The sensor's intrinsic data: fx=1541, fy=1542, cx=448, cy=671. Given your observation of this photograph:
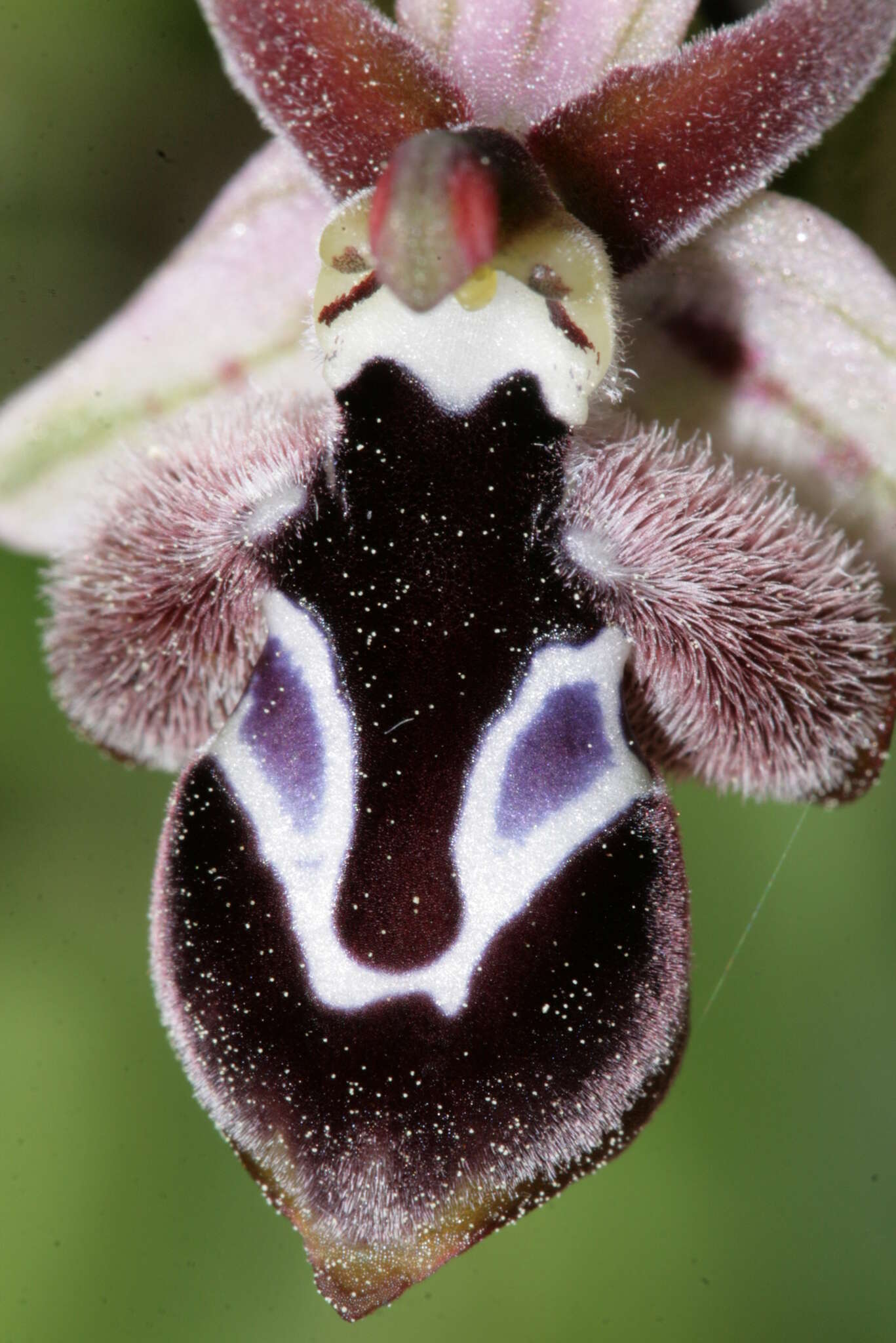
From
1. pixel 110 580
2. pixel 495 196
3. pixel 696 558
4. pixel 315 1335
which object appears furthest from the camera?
pixel 315 1335

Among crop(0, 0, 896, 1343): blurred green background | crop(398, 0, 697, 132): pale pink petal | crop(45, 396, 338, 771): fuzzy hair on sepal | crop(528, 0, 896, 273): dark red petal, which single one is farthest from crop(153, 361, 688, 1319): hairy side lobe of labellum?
crop(0, 0, 896, 1343): blurred green background

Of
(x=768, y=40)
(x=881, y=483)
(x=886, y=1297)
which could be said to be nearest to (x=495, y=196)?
(x=768, y=40)

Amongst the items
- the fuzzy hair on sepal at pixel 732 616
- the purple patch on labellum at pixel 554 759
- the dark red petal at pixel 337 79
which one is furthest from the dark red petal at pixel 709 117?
the purple patch on labellum at pixel 554 759

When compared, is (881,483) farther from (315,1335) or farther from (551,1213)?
(315,1335)

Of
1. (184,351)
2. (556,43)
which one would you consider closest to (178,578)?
(184,351)

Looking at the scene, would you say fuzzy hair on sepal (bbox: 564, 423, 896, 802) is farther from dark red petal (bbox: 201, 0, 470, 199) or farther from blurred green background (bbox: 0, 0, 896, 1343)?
blurred green background (bbox: 0, 0, 896, 1343)

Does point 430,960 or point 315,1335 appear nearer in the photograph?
point 430,960

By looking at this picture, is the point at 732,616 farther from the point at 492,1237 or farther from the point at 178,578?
the point at 492,1237
